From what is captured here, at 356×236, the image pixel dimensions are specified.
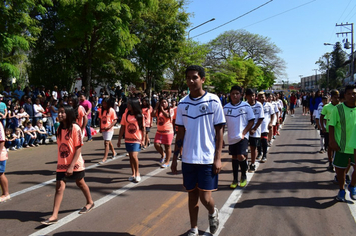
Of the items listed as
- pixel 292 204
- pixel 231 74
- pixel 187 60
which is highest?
pixel 187 60

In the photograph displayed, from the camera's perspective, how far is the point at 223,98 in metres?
25.1

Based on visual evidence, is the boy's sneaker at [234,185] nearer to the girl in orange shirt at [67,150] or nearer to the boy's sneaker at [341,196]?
the boy's sneaker at [341,196]

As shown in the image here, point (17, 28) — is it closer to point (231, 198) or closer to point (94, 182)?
point (94, 182)

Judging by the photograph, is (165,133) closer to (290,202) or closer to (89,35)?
(290,202)

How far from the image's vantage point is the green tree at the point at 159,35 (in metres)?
21.5

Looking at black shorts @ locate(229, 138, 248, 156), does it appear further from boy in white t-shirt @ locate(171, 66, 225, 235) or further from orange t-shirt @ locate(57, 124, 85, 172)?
orange t-shirt @ locate(57, 124, 85, 172)

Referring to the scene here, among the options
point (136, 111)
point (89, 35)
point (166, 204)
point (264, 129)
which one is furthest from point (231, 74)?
point (166, 204)

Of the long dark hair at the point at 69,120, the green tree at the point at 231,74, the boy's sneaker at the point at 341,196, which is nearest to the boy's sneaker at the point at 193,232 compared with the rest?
the long dark hair at the point at 69,120

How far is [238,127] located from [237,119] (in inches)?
6.4

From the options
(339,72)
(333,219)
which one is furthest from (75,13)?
(339,72)

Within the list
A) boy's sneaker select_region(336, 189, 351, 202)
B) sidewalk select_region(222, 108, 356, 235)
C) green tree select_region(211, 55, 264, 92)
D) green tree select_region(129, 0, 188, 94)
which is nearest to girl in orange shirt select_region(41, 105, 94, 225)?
sidewalk select_region(222, 108, 356, 235)

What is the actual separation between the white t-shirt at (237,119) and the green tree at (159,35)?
16423 mm

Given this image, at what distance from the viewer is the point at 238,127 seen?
19.1ft

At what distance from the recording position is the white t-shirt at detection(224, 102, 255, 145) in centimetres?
580
